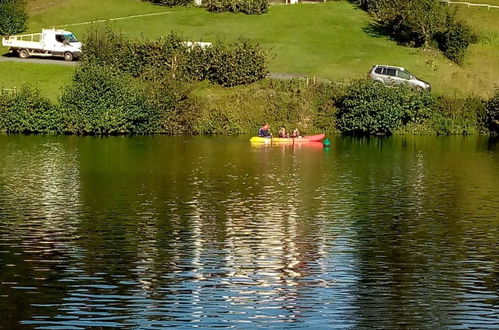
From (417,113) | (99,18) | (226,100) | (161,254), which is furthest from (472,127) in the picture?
(161,254)

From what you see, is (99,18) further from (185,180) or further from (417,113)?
(185,180)

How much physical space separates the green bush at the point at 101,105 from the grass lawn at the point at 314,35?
747 cm

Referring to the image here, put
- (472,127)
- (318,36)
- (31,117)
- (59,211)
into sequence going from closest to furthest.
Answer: (59,211) → (31,117) → (472,127) → (318,36)

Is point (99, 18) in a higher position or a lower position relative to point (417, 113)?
higher

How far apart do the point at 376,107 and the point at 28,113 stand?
30.5 metres

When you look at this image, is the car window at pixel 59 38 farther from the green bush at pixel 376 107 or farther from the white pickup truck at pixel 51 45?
the green bush at pixel 376 107

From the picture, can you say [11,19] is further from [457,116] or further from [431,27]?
[457,116]

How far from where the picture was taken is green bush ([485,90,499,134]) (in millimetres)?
93750

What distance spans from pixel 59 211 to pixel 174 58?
163ft

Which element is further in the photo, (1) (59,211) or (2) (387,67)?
(2) (387,67)

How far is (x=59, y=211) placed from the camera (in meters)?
48.9

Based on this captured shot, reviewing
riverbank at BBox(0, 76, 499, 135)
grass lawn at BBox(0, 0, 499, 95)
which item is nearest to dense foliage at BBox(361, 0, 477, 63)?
grass lawn at BBox(0, 0, 499, 95)

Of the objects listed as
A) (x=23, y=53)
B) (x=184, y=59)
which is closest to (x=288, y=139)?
(x=184, y=59)

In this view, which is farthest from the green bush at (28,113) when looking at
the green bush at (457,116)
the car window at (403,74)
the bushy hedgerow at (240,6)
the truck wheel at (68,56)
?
the bushy hedgerow at (240,6)
